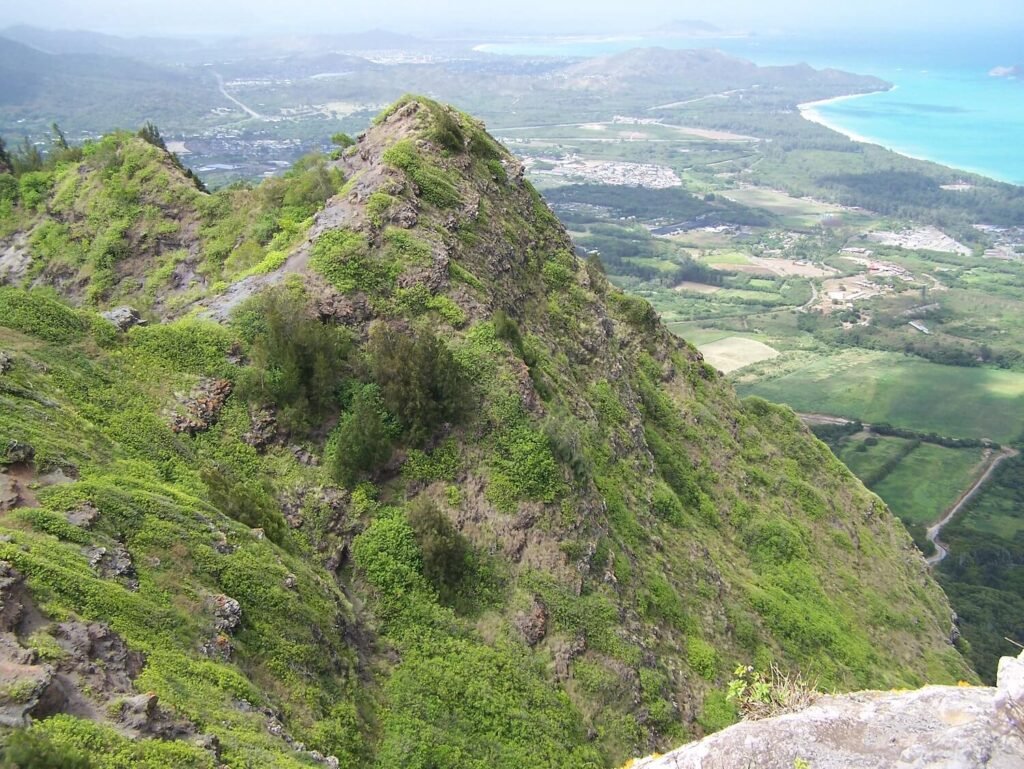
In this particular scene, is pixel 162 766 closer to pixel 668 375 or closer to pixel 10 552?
pixel 10 552

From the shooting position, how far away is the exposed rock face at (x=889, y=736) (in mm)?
11688

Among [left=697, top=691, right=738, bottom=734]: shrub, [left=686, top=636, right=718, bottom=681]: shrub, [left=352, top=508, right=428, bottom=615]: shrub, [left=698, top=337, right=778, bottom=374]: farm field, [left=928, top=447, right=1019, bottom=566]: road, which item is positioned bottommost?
[left=928, top=447, right=1019, bottom=566]: road

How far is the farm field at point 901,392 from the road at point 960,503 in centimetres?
680

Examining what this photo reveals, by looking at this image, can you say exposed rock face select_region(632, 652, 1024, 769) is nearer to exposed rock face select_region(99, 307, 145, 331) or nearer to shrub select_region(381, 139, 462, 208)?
exposed rock face select_region(99, 307, 145, 331)

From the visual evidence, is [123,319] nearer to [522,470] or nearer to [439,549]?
[439,549]

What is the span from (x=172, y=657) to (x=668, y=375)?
32760 millimetres

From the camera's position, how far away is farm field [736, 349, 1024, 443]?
125 metres

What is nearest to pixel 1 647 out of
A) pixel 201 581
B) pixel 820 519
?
pixel 201 581

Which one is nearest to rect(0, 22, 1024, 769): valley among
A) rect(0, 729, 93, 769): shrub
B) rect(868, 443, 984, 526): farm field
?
rect(0, 729, 93, 769): shrub

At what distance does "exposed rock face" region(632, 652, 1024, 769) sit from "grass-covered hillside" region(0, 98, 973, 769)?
7.44 metres

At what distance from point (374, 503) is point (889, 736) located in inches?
568

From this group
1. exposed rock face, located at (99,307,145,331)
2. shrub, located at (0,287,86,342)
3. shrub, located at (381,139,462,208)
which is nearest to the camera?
shrub, located at (0,287,86,342)

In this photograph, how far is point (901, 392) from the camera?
133875 millimetres

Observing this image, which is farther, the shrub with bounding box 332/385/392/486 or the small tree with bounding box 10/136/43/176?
the small tree with bounding box 10/136/43/176
